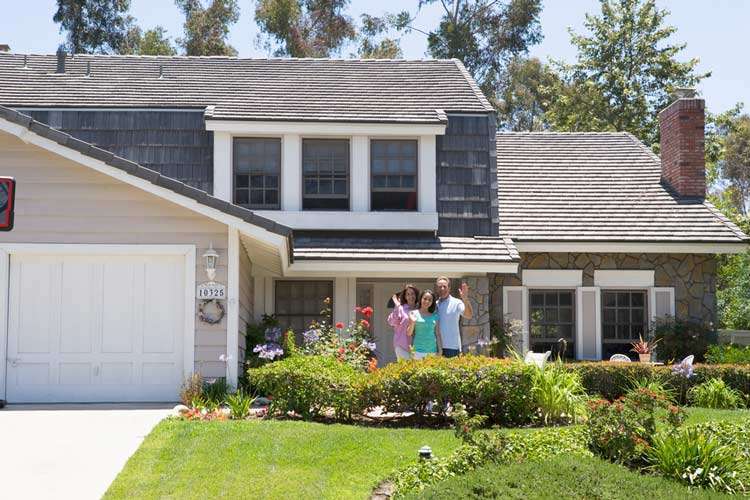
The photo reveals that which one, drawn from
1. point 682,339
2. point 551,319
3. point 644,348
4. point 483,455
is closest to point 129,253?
point 483,455

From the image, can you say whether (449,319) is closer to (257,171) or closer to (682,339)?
(257,171)

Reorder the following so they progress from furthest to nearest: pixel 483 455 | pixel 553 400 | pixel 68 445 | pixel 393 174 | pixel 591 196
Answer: pixel 591 196 < pixel 393 174 < pixel 553 400 < pixel 68 445 < pixel 483 455

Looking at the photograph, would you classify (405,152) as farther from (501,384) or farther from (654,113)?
(654,113)

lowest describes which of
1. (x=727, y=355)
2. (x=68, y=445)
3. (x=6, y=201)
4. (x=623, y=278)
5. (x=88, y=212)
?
(x=68, y=445)

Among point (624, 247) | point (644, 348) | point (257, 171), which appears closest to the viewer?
point (644, 348)

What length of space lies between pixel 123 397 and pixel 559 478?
7151 millimetres

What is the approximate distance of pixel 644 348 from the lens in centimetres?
1686

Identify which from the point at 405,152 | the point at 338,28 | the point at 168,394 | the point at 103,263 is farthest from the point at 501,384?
the point at 338,28

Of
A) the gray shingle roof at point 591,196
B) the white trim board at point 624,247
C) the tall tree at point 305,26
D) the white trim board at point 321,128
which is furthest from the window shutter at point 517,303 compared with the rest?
the tall tree at point 305,26

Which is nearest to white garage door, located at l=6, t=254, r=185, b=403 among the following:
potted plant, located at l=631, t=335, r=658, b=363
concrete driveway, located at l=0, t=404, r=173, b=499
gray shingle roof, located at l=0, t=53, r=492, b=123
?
concrete driveway, located at l=0, t=404, r=173, b=499

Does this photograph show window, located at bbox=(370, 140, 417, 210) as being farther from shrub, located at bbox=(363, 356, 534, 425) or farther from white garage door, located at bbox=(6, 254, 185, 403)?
shrub, located at bbox=(363, 356, 534, 425)

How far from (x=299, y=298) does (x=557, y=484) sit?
10037 millimetres

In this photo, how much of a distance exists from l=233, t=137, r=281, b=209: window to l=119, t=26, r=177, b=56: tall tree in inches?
813

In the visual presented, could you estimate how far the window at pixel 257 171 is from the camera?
1697 centimetres
